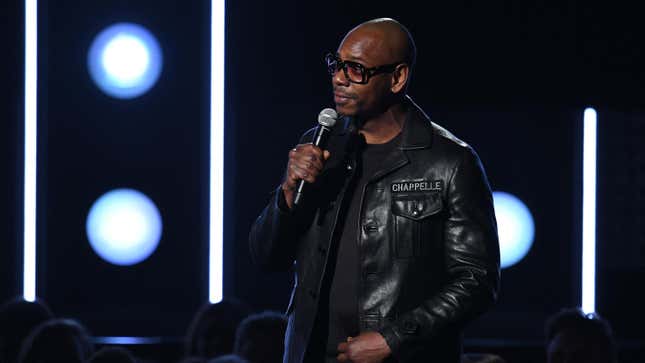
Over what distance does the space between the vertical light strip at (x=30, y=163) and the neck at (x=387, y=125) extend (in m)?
3.29

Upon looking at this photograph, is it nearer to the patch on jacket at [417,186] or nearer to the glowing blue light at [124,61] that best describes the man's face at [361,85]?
the patch on jacket at [417,186]

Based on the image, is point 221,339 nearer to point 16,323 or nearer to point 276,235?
point 16,323

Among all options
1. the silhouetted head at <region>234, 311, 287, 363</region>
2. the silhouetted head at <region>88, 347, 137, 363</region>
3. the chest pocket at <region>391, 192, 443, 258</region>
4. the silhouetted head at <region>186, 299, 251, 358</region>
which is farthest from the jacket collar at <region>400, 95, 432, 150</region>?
the silhouetted head at <region>186, 299, 251, 358</region>

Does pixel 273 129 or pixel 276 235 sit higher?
pixel 273 129

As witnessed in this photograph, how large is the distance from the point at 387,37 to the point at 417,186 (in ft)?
1.05

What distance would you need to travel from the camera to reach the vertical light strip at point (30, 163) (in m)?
5.13

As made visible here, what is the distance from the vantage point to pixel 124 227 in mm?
5305

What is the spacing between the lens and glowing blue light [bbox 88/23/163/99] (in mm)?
5238

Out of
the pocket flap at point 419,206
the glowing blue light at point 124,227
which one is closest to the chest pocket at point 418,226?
the pocket flap at point 419,206

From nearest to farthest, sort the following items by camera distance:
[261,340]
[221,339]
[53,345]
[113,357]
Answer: [113,357]
[53,345]
[261,340]
[221,339]

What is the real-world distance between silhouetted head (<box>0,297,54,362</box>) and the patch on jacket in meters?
2.07

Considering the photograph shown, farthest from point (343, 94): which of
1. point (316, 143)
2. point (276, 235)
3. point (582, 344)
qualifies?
point (582, 344)

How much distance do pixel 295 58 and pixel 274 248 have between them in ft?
9.62

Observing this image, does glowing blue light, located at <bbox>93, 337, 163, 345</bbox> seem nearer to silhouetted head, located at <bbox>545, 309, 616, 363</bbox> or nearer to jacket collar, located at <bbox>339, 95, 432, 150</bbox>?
silhouetted head, located at <bbox>545, 309, 616, 363</bbox>
